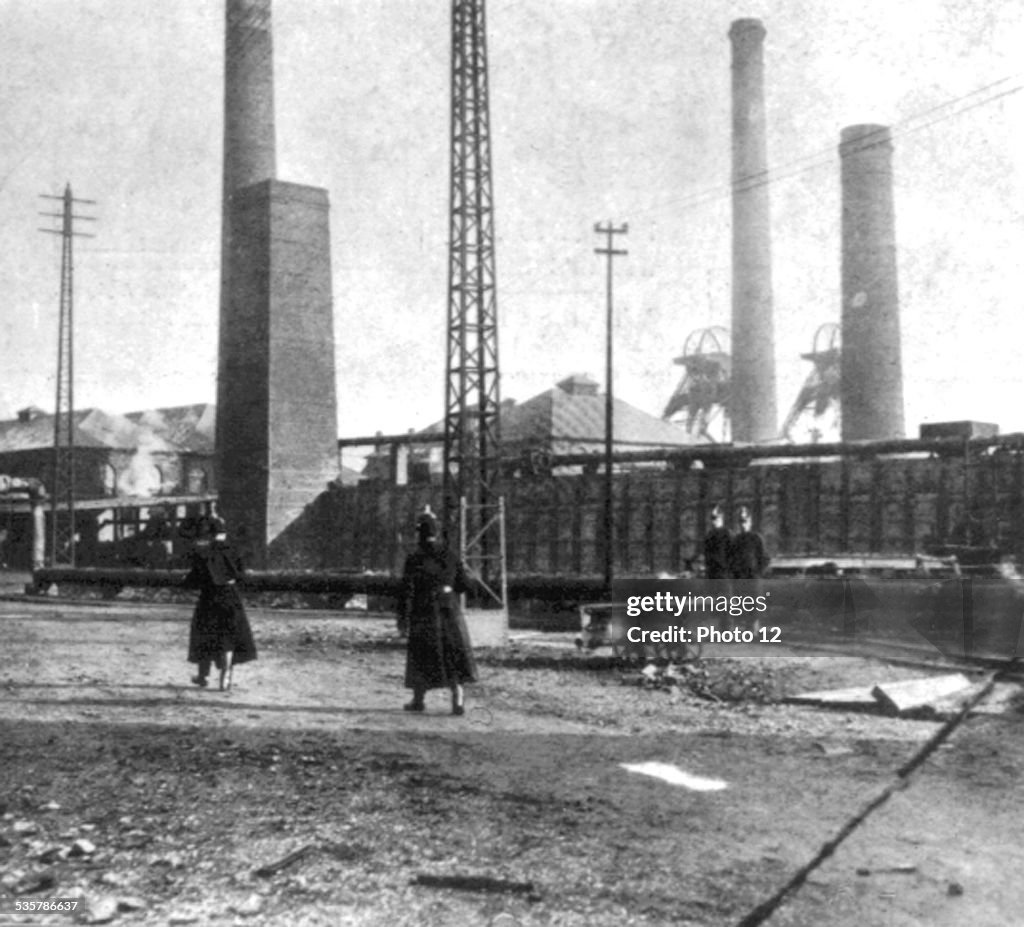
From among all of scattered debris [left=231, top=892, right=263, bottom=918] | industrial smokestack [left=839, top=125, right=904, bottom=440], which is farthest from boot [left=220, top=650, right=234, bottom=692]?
industrial smokestack [left=839, top=125, right=904, bottom=440]

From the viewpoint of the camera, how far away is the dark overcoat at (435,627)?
8.51 meters

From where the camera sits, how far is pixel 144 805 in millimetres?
5613

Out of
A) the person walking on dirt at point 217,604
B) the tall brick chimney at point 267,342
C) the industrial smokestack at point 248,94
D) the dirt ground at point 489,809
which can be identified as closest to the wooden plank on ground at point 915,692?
the dirt ground at point 489,809

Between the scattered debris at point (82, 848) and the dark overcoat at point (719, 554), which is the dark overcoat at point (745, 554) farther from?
the scattered debris at point (82, 848)

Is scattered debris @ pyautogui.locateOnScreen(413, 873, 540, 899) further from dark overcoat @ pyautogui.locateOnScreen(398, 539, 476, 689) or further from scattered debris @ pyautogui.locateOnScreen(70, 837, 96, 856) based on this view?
dark overcoat @ pyautogui.locateOnScreen(398, 539, 476, 689)

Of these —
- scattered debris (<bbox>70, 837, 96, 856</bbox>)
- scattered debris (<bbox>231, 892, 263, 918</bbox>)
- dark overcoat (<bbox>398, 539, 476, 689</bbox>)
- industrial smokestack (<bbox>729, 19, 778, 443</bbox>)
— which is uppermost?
industrial smokestack (<bbox>729, 19, 778, 443</bbox>)

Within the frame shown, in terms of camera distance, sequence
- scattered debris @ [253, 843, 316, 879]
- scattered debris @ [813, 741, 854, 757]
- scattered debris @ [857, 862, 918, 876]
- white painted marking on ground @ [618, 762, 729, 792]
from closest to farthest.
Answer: scattered debris @ [253, 843, 316, 879] < scattered debris @ [857, 862, 918, 876] < white painted marking on ground @ [618, 762, 729, 792] < scattered debris @ [813, 741, 854, 757]

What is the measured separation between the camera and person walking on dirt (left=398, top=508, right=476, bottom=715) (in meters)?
8.51

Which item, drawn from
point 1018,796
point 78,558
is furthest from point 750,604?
point 78,558

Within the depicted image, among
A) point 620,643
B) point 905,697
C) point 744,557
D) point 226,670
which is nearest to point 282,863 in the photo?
point 226,670

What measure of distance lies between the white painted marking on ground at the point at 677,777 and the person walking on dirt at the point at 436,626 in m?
2.10

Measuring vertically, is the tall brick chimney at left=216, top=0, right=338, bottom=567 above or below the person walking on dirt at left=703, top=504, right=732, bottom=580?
above

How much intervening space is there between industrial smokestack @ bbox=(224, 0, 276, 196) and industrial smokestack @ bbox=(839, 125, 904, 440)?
1687cm

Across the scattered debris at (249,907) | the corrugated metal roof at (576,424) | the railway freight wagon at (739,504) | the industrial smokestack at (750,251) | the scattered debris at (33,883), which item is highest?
the industrial smokestack at (750,251)
